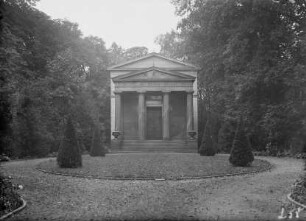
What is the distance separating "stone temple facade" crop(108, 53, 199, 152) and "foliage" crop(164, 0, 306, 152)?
3.69 m

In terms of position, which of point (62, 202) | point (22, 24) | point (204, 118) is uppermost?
point (22, 24)

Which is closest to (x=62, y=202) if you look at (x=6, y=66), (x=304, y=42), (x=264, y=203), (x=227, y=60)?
(x=264, y=203)

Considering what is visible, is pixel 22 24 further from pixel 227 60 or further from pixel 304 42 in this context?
pixel 304 42

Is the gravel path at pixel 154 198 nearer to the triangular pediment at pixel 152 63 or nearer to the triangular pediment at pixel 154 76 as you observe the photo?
the triangular pediment at pixel 154 76

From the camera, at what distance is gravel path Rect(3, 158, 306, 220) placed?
8.97 metres

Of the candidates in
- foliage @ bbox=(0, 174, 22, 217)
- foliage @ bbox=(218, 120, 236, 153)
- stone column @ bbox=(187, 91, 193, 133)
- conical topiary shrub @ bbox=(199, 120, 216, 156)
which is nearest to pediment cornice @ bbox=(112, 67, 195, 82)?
stone column @ bbox=(187, 91, 193, 133)

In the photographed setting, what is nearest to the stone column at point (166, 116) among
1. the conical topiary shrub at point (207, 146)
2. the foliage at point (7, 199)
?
the conical topiary shrub at point (207, 146)

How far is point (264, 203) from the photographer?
10.3 m

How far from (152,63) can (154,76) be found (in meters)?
4.82

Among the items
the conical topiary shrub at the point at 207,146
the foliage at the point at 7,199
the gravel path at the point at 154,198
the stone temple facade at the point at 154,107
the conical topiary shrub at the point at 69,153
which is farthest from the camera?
the stone temple facade at the point at 154,107

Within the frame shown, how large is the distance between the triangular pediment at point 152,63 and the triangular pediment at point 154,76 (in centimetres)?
409

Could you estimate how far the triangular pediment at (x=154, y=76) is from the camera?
37.1 m

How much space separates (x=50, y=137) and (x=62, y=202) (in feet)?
66.5

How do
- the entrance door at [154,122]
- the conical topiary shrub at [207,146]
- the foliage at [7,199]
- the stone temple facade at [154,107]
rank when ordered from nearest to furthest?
the foliage at [7,199], the conical topiary shrub at [207,146], the stone temple facade at [154,107], the entrance door at [154,122]
